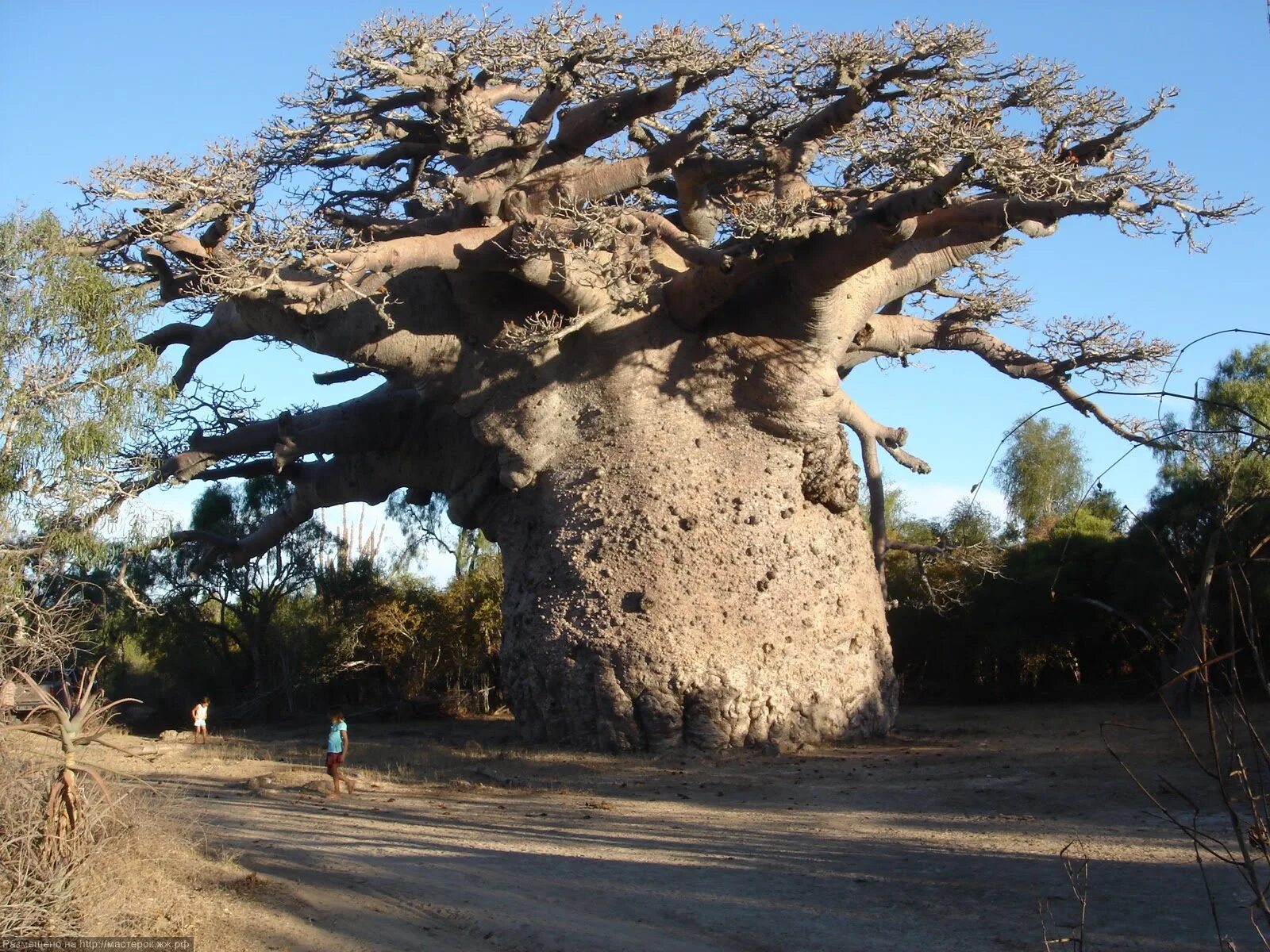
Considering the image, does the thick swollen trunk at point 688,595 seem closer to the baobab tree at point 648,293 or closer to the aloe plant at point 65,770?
the baobab tree at point 648,293

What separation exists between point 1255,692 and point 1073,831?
7634mm

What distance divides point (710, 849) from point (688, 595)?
3.80 metres

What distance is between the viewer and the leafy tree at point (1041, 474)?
1175 inches

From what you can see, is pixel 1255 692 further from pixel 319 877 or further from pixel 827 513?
pixel 319 877

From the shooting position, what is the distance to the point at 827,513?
11.4 m

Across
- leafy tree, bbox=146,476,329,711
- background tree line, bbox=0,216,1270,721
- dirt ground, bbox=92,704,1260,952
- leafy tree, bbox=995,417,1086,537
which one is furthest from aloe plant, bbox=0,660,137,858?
leafy tree, bbox=995,417,1086,537

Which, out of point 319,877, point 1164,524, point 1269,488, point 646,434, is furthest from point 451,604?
point 1269,488

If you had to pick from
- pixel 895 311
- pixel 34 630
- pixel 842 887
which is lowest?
pixel 842 887

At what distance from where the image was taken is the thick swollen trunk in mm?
A: 10078

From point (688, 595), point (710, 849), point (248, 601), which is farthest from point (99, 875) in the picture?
point (248, 601)

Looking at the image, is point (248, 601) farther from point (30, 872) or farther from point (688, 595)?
point (30, 872)

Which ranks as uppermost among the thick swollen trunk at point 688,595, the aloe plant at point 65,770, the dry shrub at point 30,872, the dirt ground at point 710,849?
the thick swollen trunk at point 688,595

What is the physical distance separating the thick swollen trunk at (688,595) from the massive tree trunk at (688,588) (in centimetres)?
1

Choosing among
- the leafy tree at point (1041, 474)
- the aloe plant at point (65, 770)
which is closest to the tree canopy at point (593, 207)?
the aloe plant at point (65, 770)
